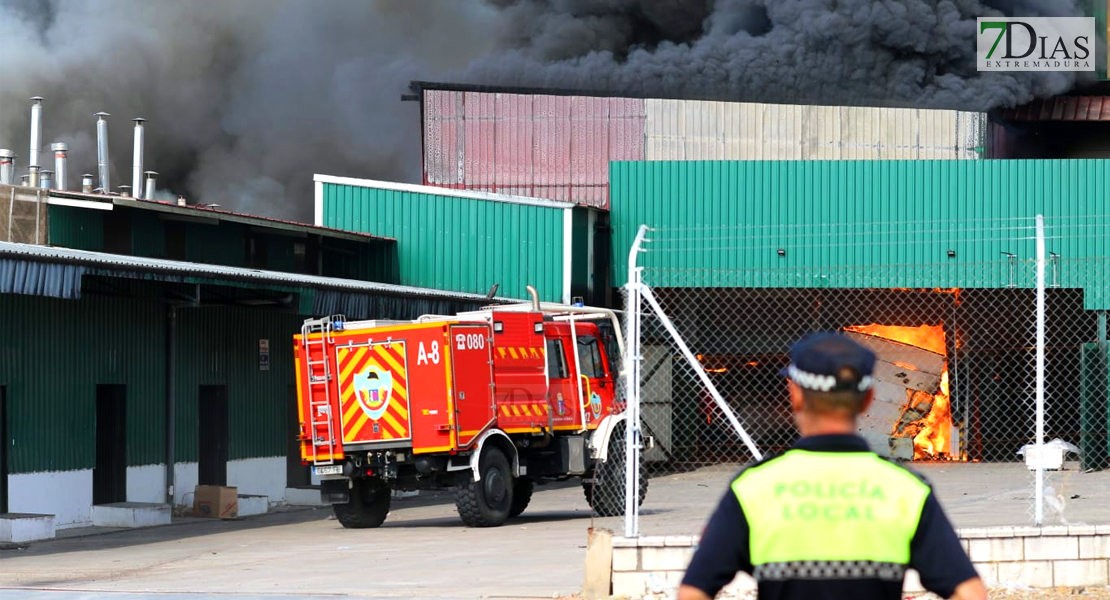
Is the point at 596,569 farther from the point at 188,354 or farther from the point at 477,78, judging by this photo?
the point at 477,78

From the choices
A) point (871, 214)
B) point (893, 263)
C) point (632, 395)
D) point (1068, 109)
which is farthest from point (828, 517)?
point (1068, 109)

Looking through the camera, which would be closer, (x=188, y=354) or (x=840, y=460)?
(x=840, y=460)

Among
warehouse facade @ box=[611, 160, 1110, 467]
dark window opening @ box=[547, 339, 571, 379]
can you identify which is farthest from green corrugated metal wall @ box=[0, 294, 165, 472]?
warehouse facade @ box=[611, 160, 1110, 467]

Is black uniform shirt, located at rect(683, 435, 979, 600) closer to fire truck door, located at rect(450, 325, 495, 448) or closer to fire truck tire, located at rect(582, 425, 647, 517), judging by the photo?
fire truck door, located at rect(450, 325, 495, 448)

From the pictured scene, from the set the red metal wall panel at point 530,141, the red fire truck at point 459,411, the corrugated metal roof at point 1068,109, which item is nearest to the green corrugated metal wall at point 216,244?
the red fire truck at point 459,411

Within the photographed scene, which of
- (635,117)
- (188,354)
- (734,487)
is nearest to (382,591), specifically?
(734,487)

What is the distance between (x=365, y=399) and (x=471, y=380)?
4.33 feet

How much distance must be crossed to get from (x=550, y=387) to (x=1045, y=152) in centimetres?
2932

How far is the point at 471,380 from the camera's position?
56.3ft

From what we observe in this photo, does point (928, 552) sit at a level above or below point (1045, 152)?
below

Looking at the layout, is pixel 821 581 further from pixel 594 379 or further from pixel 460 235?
pixel 460 235

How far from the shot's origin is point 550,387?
18188mm

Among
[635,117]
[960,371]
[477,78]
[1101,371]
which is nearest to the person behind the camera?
[1101,371]

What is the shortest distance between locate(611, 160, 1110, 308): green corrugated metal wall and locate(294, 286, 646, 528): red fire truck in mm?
9733
